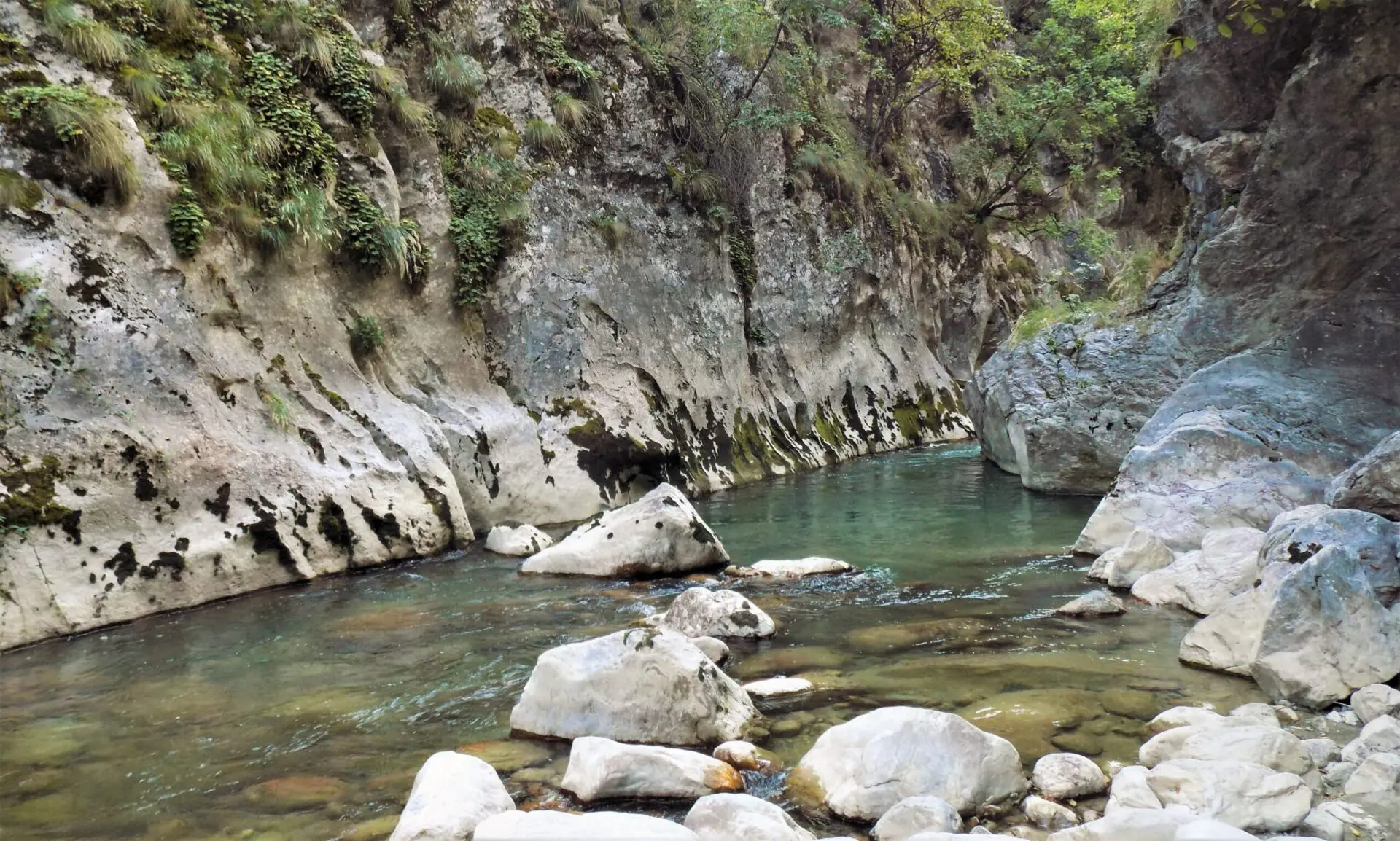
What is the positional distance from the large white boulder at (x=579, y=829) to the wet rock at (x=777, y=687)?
2.03 metres

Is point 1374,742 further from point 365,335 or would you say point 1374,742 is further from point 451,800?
point 365,335

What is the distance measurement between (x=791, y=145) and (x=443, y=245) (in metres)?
10.7

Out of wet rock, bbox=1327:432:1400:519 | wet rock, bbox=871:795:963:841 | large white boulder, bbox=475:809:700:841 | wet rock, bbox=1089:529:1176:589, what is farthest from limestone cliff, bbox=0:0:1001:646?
wet rock, bbox=1327:432:1400:519

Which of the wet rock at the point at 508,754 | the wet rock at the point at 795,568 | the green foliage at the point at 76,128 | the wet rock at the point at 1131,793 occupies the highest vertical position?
the green foliage at the point at 76,128

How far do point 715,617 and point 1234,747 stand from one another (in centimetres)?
334

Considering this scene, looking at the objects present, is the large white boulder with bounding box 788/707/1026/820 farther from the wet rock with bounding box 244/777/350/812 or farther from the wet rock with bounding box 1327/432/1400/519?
the wet rock with bounding box 1327/432/1400/519

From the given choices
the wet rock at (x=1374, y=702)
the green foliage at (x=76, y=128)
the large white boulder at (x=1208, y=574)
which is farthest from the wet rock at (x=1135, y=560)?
the green foliage at (x=76, y=128)

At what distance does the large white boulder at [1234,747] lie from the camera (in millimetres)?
3584

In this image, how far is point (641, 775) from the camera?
12.4 ft

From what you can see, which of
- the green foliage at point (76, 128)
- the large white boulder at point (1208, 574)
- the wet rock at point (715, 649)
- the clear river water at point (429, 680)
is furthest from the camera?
the green foliage at point (76, 128)

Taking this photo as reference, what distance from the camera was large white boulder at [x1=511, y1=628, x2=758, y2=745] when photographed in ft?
14.4

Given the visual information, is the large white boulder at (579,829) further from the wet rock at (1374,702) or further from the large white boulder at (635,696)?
the wet rock at (1374,702)

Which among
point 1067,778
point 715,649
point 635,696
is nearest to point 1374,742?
point 1067,778

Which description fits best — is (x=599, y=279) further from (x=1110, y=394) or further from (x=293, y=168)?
(x=1110, y=394)
